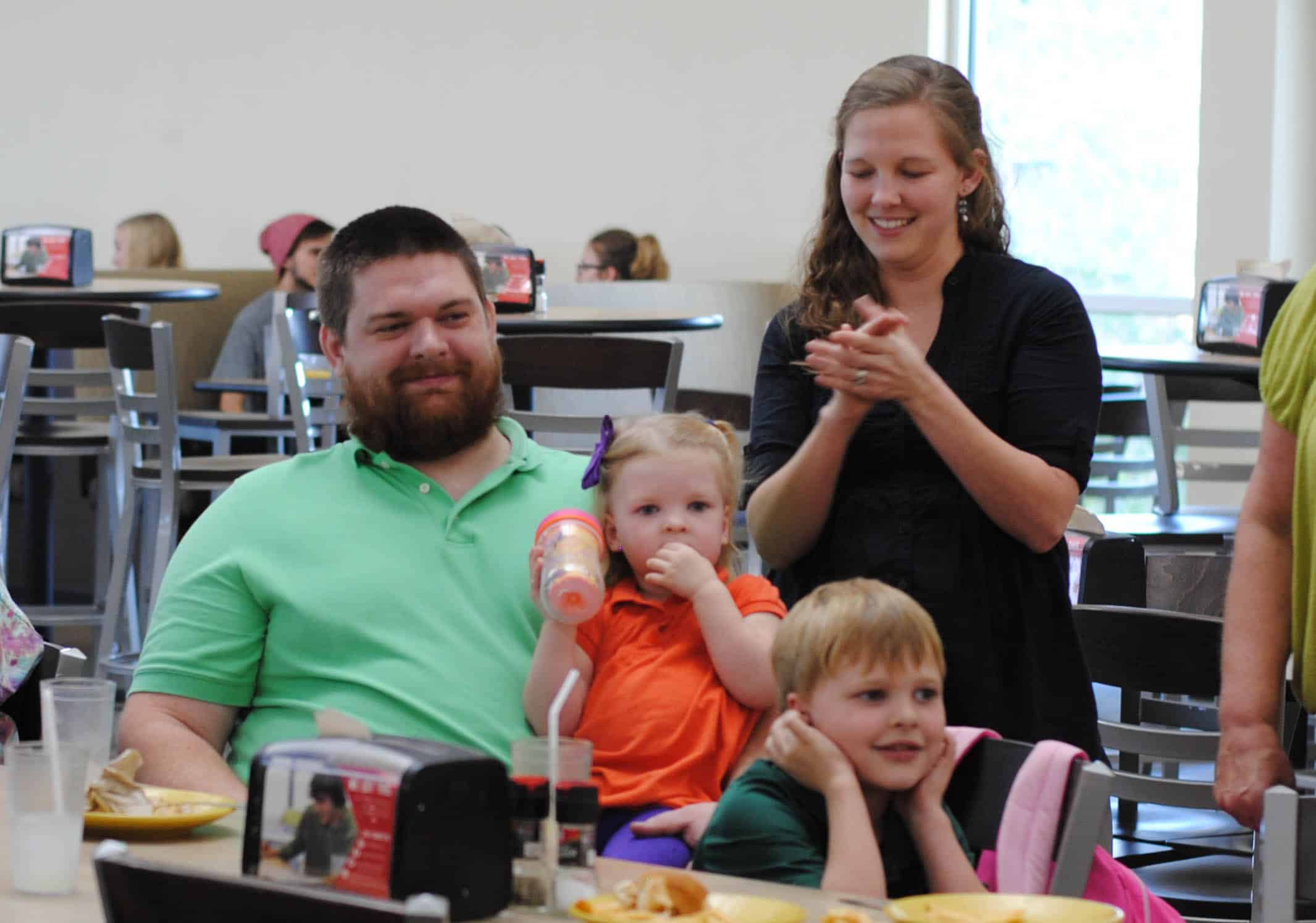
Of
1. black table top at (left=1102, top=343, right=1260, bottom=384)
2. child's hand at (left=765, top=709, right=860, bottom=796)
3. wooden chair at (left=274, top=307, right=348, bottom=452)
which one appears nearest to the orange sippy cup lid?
child's hand at (left=765, top=709, right=860, bottom=796)

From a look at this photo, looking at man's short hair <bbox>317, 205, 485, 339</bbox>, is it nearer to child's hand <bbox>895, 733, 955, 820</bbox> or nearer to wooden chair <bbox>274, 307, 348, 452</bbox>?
child's hand <bbox>895, 733, 955, 820</bbox>

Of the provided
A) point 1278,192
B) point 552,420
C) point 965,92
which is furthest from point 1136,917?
point 1278,192

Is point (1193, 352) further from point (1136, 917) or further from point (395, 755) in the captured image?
point (395, 755)

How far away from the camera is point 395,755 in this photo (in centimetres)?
113

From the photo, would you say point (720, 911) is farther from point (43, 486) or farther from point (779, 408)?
point (43, 486)

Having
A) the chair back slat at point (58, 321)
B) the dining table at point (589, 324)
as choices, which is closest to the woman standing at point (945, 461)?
the dining table at point (589, 324)

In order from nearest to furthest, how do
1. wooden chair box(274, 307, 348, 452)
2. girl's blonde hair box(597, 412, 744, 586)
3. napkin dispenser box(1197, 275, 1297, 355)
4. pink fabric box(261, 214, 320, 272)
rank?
girl's blonde hair box(597, 412, 744, 586), napkin dispenser box(1197, 275, 1297, 355), wooden chair box(274, 307, 348, 452), pink fabric box(261, 214, 320, 272)

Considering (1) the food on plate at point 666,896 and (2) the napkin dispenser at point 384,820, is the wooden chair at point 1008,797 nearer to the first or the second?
(1) the food on plate at point 666,896

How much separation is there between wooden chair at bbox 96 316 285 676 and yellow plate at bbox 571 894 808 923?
127 inches

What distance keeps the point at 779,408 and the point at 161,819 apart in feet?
2.97

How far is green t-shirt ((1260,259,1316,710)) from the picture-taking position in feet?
5.37

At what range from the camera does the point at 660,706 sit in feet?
6.06

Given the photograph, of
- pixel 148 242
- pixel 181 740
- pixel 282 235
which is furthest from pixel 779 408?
pixel 148 242

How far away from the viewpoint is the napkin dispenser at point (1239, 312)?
14.0ft
